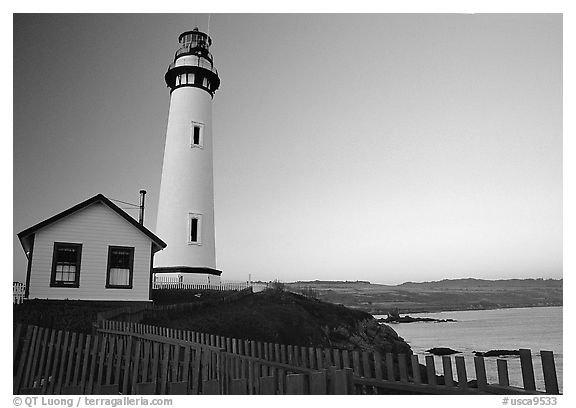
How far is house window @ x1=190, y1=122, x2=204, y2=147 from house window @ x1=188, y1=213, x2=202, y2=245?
1.66m

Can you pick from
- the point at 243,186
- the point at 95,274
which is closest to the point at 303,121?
the point at 243,186

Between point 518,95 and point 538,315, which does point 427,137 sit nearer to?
point 518,95

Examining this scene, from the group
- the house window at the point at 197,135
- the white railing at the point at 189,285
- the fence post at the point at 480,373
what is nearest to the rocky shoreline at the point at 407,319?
the white railing at the point at 189,285

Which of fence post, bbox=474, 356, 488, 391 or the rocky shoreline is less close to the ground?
fence post, bbox=474, 356, 488, 391

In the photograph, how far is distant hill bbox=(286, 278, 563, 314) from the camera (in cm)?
612

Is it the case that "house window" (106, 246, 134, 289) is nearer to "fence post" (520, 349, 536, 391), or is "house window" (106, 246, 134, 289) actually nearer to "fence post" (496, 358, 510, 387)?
"fence post" (496, 358, 510, 387)

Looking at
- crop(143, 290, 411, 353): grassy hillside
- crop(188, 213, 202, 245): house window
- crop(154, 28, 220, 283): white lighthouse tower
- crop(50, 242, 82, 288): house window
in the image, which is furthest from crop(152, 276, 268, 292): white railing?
crop(50, 242, 82, 288): house window

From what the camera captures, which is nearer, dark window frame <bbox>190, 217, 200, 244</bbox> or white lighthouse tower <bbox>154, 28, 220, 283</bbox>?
white lighthouse tower <bbox>154, 28, 220, 283</bbox>

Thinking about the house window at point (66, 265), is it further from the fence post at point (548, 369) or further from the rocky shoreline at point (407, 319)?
the fence post at point (548, 369)

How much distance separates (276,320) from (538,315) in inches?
176

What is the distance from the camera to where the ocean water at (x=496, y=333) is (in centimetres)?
508

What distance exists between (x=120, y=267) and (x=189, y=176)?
11.0 feet

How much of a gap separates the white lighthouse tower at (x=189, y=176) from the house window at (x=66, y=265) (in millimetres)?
2751

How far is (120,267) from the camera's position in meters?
8.02
